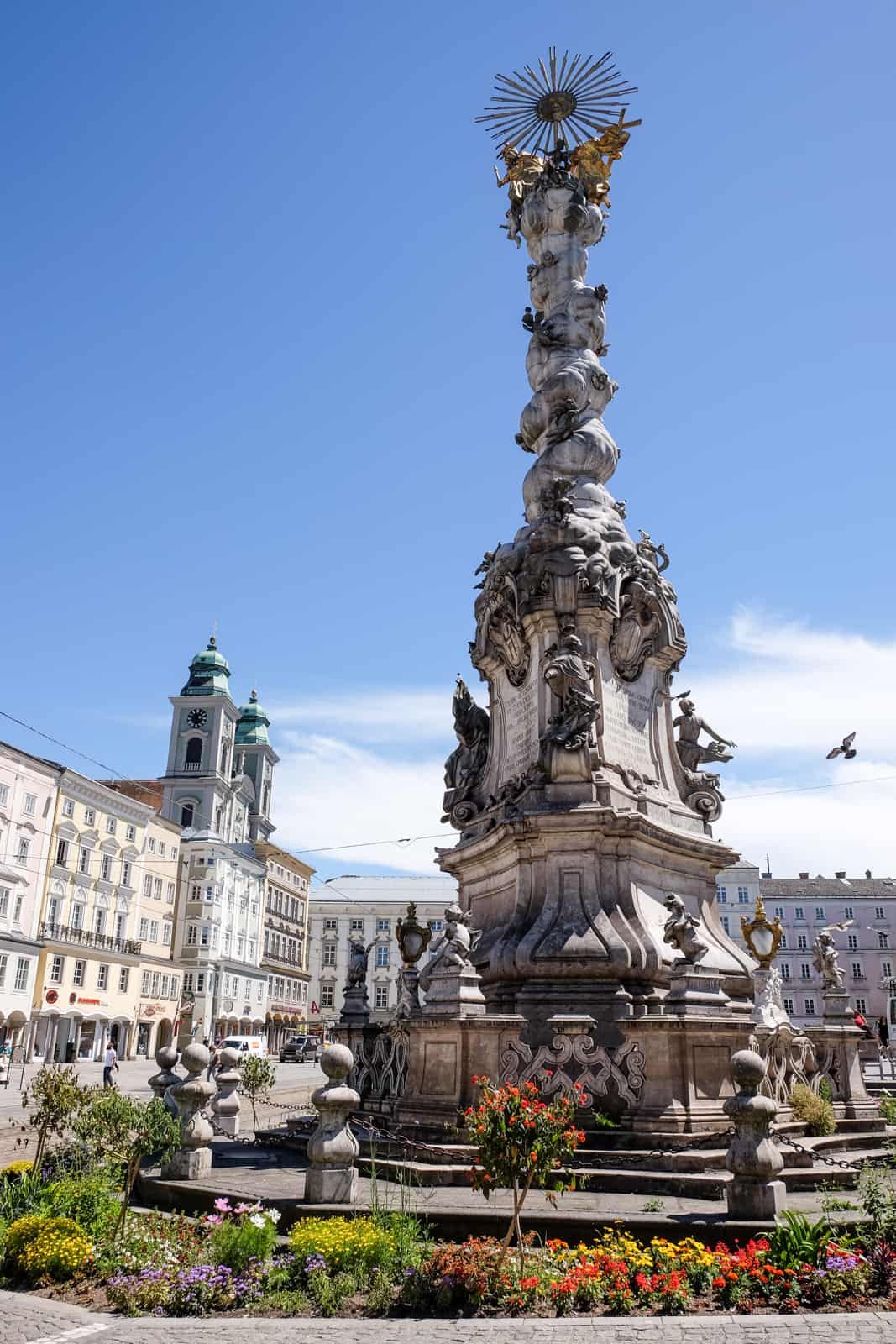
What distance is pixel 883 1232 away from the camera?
26.7 ft

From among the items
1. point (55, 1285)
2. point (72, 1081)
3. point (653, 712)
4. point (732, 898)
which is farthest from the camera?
point (732, 898)

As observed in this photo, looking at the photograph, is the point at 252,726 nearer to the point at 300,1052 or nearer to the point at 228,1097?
the point at 300,1052

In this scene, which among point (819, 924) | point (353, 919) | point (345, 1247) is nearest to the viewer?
point (345, 1247)

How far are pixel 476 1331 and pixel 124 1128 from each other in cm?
451

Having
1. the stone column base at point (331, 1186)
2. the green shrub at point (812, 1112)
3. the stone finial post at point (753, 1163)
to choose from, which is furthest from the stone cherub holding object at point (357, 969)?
the stone finial post at point (753, 1163)

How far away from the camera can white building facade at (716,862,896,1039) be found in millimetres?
77875

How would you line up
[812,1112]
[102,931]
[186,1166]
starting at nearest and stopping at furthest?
[186,1166] → [812,1112] → [102,931]

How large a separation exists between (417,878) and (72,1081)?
94.9 meters

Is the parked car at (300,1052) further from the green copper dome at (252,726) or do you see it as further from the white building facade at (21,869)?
the green copper dome at (252,726)

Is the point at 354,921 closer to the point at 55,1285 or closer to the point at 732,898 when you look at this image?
the point at 732,898

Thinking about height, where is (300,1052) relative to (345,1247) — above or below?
below

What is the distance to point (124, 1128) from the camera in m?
9.78

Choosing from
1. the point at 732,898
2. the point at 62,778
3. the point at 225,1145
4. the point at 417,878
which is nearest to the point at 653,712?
the point at 225,1145

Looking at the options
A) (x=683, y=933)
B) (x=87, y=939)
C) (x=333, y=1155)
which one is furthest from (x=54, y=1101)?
(x=87, y=939)
